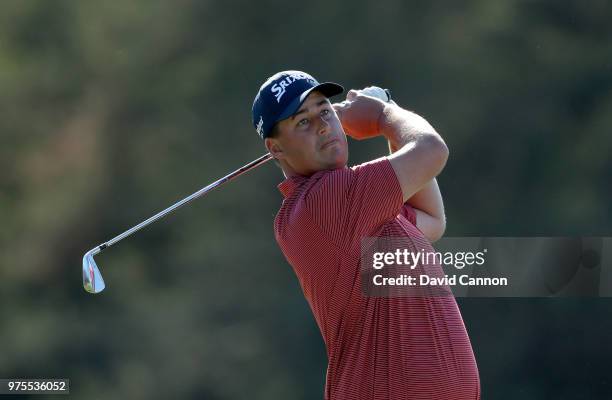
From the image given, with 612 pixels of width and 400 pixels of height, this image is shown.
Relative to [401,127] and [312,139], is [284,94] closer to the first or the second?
[312,139]

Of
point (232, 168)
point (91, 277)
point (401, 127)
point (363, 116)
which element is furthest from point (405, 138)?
point (232, 168)

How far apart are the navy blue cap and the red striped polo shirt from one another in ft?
0.55

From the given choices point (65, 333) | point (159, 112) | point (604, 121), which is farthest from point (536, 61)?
point (65, 333)

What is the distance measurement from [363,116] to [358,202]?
0.23 m

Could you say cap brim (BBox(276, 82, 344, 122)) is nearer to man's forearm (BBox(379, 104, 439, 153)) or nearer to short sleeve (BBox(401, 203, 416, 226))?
man's forearm (BBox(379, 104, 439, 153))

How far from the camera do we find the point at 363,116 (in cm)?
191

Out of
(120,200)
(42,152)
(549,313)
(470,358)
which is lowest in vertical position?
(549,313)

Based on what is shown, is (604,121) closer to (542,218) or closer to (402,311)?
(542,218)

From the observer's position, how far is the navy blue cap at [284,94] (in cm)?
191

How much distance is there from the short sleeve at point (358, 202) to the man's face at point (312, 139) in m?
0.13

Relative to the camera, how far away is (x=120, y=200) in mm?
5219

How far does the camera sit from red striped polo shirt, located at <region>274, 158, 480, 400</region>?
5.58 feet

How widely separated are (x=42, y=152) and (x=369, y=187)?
379cm

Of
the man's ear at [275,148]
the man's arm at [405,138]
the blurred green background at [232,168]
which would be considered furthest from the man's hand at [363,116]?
the blurred green background at [232,168]
